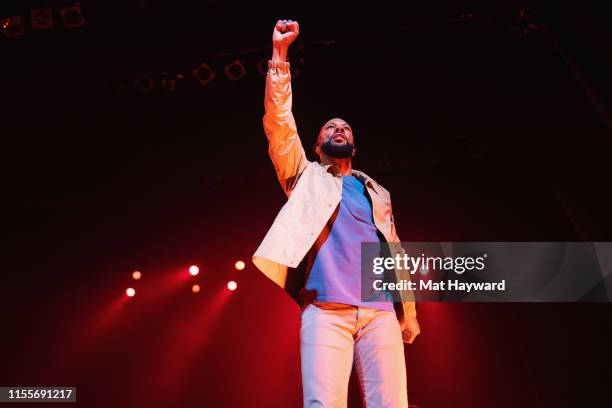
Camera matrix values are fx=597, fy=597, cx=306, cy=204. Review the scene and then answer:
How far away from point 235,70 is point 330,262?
310cm

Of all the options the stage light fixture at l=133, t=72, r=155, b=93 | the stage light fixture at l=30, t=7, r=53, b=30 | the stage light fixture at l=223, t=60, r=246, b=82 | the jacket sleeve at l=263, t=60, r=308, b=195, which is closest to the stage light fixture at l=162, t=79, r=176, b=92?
the stage light fixture at l=133, t=72, r=155, b=93

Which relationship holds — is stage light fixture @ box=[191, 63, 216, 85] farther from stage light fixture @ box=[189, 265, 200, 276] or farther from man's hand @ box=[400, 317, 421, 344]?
man's hand @ box=[400, 317, 421, 344]

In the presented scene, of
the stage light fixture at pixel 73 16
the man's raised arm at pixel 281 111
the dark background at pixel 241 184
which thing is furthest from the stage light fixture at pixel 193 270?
the man's raised arm at pixel 281 111

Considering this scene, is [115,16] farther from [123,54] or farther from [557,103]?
[557,103]

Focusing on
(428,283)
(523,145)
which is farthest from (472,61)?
(428,283)

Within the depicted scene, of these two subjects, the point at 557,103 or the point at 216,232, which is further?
the point at 216,232

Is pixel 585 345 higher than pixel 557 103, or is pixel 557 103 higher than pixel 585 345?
pixel 557 103

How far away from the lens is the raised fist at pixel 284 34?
8.05ft

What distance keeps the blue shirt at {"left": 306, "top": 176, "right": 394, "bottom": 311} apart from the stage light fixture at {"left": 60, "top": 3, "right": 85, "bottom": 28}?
2.63 metres

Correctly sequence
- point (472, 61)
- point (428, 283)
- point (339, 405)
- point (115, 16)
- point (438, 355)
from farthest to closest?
point (428, 283) < point (438, 355) < point (472, 61) < point (115, 16) < point (339, 405)

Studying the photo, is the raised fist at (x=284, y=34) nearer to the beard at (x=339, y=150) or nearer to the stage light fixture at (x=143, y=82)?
the beard at (x=339, y=150)

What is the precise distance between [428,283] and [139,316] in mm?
2699

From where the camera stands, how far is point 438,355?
205 inches

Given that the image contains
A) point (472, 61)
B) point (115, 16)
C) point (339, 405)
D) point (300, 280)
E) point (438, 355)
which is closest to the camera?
point (339, 405)
